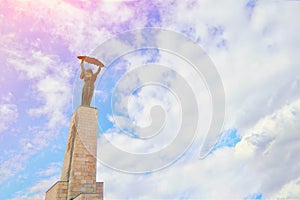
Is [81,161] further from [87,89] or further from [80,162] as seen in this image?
[87,89]

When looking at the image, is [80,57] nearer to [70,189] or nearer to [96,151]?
[96,151]

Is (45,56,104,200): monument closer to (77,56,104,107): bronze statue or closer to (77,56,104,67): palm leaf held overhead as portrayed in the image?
(77,56,104,107): bronze statue

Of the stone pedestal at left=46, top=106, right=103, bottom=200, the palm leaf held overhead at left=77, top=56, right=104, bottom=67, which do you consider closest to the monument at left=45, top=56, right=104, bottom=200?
the stone pedestal at left=46, top=106, right=103, bottom=200

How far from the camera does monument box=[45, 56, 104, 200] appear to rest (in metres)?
13.1

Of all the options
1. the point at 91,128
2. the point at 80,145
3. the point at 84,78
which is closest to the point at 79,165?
the point at 80,145

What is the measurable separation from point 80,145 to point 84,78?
4236 millimetres

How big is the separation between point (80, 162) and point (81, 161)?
0.24 ft

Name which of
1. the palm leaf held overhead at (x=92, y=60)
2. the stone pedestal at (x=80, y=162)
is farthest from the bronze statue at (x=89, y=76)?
the stone pedestal at (x=80, y=162)

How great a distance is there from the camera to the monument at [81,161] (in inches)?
517

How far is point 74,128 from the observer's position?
14.9m

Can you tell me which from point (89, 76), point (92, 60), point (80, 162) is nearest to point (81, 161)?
point (80, 162)

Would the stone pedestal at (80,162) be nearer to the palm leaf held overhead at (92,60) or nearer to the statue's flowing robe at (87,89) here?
the statue's flowing robe at (87,89)

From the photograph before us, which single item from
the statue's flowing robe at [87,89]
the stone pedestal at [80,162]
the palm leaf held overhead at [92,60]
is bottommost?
the stone pedestal at [80,162]

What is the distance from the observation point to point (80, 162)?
1375 centimetres
